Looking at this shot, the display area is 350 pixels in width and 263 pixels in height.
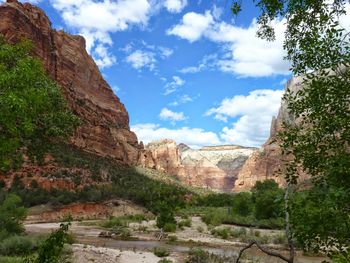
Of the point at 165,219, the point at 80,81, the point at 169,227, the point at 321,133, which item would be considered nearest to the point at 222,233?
the point at 169,227

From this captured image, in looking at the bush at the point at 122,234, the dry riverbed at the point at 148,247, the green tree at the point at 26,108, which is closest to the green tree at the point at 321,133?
the green tree at the point at 26,108

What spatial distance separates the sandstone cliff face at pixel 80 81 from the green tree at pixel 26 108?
255 feet

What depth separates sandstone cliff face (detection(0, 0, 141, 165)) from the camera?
102 meters

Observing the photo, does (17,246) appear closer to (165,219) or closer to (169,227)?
(169,227)

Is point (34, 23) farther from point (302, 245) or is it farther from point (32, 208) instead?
point (302, 245)

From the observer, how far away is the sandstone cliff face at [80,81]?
10206 cm

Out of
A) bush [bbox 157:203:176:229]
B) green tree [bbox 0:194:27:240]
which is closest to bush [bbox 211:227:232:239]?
bush [bbox 157:203:176:229]

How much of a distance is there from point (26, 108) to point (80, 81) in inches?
5015

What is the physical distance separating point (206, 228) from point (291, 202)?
3859 centimetres

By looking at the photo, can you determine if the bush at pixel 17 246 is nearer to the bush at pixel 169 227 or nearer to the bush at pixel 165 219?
the bush at pixel 169 227

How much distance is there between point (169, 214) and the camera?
42.8 meters

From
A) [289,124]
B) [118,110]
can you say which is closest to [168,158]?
[118,110]

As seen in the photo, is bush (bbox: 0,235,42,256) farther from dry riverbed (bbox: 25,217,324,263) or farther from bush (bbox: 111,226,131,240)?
bush (bbox: 111,226,131,240)

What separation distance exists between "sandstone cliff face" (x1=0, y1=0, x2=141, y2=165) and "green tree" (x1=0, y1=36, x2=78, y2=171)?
77.6 metres
